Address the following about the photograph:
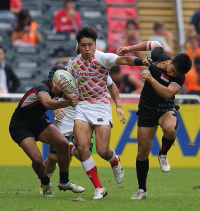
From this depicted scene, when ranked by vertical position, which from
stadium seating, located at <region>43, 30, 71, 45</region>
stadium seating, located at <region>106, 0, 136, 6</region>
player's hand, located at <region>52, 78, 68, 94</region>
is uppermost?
stadium seating, located at <region>106, 0, 136, 6</region>

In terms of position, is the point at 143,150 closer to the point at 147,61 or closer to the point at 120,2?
the point at 147,61

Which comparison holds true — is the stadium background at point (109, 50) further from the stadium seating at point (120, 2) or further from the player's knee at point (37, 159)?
the player's knee at point (37, 159)

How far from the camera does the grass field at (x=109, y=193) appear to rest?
263 inches

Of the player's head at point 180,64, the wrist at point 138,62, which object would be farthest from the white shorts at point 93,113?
the player's head at point 180,64

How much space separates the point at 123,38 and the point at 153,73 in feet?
29.6

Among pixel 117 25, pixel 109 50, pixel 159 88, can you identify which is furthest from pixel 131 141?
pixel 117 25

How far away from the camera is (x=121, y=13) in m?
17.6

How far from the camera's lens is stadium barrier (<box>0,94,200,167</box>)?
1226 centimetres

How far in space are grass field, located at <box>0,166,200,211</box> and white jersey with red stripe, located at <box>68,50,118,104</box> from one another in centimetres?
147

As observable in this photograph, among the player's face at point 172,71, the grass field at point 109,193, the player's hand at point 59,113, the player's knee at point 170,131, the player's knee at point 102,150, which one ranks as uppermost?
the player's face at point 172,71

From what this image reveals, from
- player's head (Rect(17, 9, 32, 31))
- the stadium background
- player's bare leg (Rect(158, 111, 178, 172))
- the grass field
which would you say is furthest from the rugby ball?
player's head (Rect(17, 9, 32, 31))

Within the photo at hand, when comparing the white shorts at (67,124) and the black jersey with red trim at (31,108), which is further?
the white shorts at (67,124)

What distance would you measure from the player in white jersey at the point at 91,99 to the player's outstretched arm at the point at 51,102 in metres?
0.41

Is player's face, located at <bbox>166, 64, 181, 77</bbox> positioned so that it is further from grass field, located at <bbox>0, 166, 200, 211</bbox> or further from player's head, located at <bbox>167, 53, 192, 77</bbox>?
grass field, located at <bbox>0, 166, 200, 211</bbox>
